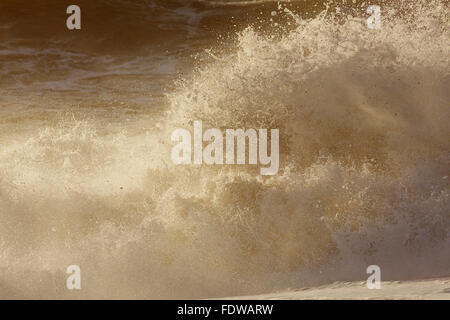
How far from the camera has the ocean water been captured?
468 cm

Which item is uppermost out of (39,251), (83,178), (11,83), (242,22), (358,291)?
(242,22)

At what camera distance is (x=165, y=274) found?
15.4ft

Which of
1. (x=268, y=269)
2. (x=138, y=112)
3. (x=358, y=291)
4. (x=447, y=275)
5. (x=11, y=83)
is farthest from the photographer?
(x=11, y=83)

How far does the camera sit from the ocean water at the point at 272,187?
468 cm

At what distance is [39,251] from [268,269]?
5.88 ft

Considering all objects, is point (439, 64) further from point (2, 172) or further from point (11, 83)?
point (11, 83)

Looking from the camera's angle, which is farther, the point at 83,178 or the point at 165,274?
the point at 83,178

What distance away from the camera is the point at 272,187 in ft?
17.2

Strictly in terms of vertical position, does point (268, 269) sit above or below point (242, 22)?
below

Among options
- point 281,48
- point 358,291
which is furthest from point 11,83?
point 358,291

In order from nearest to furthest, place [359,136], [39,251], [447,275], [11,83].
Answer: [447,275], [39,251], [359,136], [11,83]

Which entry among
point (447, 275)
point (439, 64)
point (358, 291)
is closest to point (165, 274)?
point (358, 291)

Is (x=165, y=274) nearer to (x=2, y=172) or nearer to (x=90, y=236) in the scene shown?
(x=90, y=236)

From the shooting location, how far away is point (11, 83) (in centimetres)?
1271
